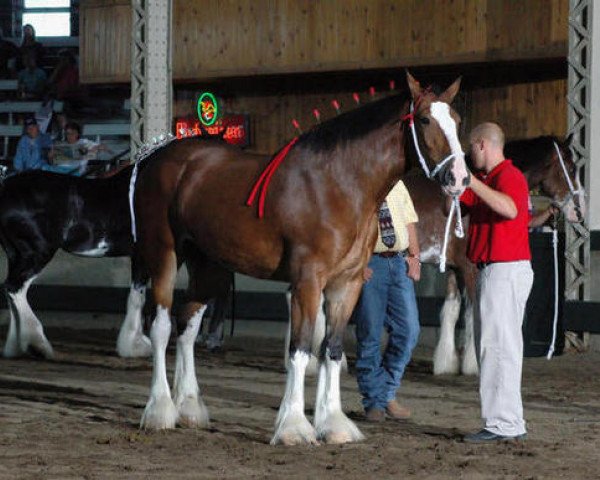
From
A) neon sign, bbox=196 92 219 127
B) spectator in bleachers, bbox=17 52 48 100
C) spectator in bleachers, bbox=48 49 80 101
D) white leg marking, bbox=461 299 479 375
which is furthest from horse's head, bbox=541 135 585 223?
spectator in bleachers, bbox=17 52 48 100

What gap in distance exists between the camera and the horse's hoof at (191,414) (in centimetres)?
909

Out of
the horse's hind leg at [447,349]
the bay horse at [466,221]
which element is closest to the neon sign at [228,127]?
the bay horse at [466,221]

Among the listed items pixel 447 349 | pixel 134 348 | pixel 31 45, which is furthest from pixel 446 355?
pixel 31 45

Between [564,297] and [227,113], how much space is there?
1200cm

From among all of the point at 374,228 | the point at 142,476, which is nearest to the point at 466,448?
the point at 374,228

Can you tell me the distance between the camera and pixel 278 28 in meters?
23.5

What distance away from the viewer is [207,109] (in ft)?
83.7

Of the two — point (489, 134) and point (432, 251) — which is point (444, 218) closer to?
point (432, 251)

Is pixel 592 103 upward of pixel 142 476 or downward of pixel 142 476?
upward

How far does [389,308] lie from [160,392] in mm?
1743

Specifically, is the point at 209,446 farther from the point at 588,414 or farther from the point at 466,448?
the point at 588,414

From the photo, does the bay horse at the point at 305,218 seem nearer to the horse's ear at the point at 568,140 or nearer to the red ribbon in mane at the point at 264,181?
the red ribbon in mane at the point at 264,181

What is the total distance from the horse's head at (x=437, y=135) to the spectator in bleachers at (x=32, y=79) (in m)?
20.4

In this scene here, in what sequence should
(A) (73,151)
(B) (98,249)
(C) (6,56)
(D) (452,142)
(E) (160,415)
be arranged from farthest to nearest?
(C) (6,56), (A) (73,151), (B) (98,249), (E) (160,415), (D) (452,142)
